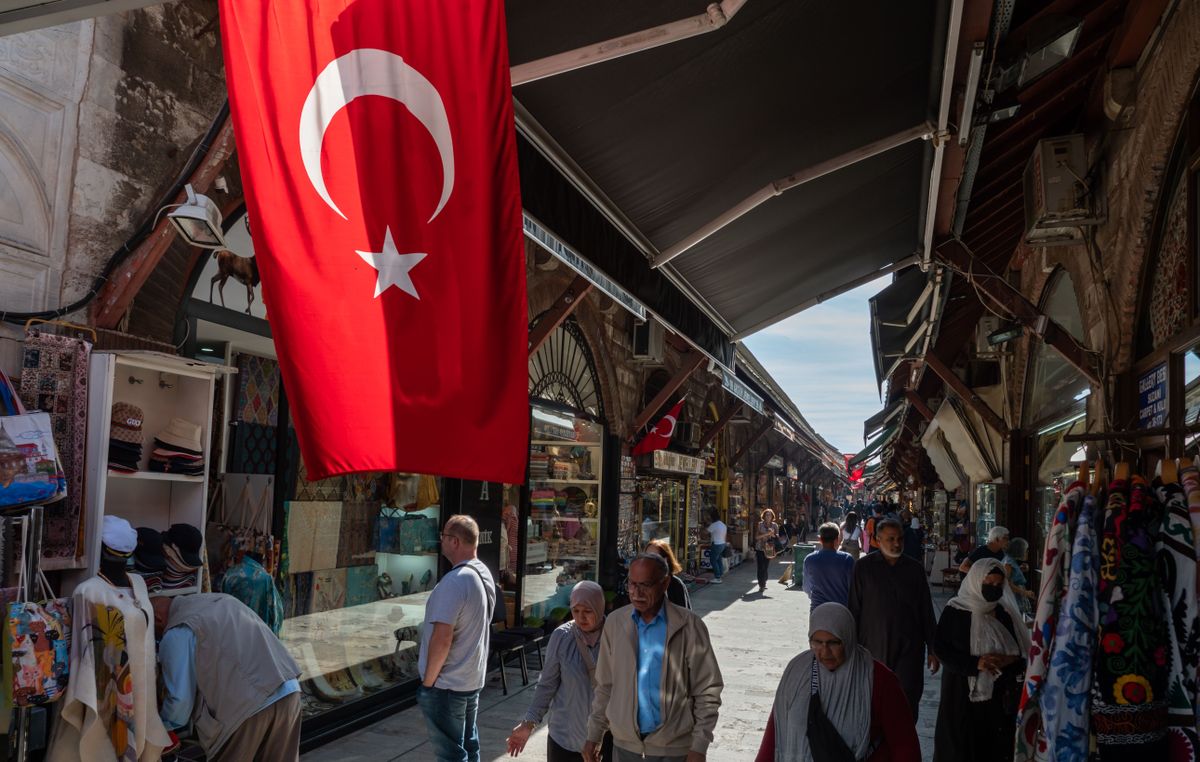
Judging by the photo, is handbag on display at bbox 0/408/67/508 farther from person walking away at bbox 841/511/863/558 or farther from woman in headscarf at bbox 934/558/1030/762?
person walking away at bbox 841/511/863/558

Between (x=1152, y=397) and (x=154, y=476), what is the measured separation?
5.22 m

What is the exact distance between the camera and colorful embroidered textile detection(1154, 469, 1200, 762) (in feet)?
8.64

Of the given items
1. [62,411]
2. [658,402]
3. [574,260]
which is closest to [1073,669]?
[574,260]

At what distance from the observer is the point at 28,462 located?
3.34m

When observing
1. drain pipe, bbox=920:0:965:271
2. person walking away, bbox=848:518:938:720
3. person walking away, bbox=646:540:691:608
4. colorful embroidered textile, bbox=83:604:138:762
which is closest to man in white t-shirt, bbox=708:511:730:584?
person walking away, bbox=848:518:938:720

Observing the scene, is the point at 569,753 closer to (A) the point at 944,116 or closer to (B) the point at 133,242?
(B) the point at 133,242

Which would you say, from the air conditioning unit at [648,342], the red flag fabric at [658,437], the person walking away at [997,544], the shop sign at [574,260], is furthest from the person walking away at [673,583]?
the red flag fabric at [658,437]

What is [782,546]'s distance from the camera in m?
25.9

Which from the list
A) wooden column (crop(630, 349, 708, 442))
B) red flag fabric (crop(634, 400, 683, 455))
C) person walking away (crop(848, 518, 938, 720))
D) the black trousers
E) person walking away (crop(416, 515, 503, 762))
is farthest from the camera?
red flag fabric (crop(634, 400, 683, 455))

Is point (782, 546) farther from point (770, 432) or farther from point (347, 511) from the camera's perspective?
point (347, 511)

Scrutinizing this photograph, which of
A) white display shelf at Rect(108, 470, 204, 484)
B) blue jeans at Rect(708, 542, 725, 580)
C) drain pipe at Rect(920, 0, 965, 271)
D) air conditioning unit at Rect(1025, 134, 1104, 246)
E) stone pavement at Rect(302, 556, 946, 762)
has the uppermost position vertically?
air conditioning unit at Rect(1025, 134, 1104, 246)

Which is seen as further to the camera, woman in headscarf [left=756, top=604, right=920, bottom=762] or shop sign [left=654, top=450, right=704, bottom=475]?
shop sign [left=654, top=450, right=704, bottom=475]

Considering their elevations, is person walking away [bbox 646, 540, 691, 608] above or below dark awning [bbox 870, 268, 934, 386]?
below

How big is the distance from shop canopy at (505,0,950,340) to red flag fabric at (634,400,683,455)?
7.76m
